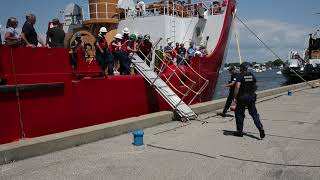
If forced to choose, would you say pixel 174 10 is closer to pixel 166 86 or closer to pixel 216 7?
pixel 216 7

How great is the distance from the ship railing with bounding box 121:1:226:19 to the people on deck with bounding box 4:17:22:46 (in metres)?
7.53

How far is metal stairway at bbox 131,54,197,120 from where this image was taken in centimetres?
958

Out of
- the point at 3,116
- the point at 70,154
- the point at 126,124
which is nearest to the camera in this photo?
the point at 70,154

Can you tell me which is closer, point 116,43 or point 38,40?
point 38,40

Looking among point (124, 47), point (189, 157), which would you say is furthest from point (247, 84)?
point (124, 47)

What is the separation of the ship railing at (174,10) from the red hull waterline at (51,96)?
16.4 feet

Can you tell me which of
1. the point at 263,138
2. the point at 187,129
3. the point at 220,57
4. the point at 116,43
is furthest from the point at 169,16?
the point at 263,138

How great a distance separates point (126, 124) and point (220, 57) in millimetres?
8149

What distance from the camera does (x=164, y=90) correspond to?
10.2m

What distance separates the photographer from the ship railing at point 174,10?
48.4 feet

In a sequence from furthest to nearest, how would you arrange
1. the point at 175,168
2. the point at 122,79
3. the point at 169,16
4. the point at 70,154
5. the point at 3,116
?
the point at 169,16 → the point at 122,79 → the point at 3,116 → the point at 70,154 → the point at 175,168

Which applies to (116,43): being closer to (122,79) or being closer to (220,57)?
(122,79)

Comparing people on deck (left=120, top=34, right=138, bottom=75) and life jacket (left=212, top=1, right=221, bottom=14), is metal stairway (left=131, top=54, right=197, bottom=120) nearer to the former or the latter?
people on deck (left=120, top=34, right=138, bottom=75)

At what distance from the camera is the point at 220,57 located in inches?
604
